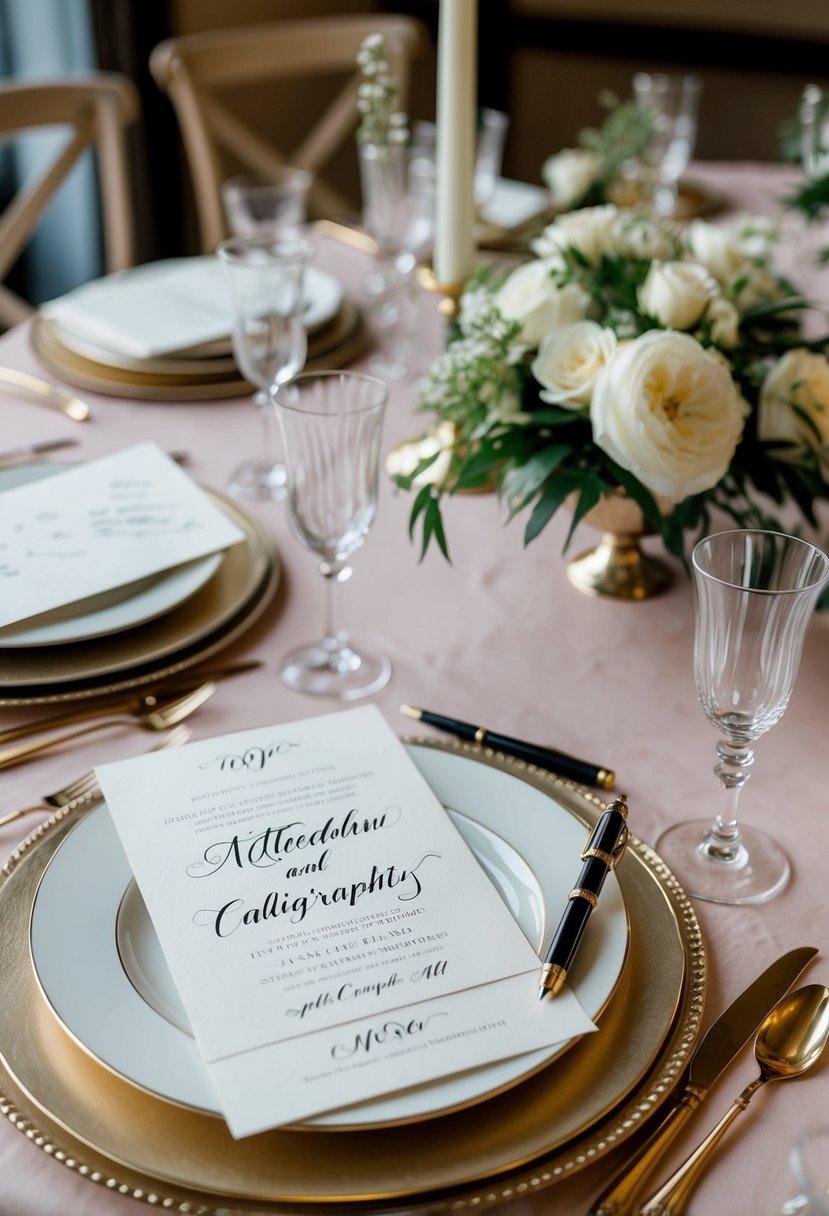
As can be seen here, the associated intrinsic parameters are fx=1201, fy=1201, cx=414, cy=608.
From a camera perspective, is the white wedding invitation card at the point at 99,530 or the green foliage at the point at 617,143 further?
the green foliage at the point at 617,143

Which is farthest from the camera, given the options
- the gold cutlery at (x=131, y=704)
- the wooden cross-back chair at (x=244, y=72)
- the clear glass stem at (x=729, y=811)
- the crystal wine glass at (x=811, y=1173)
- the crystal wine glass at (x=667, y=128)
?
the wooden cross-back chair at (x=244, y=72)

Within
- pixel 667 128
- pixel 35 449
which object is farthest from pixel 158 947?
pixel 667 128

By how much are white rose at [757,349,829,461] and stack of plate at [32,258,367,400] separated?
1.77 ft

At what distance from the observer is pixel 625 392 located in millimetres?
789

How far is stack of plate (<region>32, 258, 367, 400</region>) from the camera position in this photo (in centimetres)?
124

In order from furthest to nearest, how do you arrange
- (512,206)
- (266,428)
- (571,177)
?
(512,206) → (571,177) → (266,428)

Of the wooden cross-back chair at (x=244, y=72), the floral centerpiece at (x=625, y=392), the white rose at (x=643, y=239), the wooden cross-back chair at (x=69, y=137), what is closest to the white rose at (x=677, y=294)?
the floral centerpiece at (x=625, y=392)

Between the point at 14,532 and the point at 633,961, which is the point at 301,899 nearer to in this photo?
the point at 633,961

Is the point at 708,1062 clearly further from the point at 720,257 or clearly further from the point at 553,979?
the point at 720,257

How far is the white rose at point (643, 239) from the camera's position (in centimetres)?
100

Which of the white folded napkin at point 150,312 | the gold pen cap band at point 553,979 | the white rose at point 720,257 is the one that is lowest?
the gold pen cap band at point 553,979

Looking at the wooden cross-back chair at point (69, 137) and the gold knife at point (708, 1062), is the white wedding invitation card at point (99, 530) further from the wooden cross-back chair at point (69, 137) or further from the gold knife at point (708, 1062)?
the wooden cross-back chair at point (69, 137)

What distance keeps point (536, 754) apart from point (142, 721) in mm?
259

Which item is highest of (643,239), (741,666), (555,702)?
(643,239)
